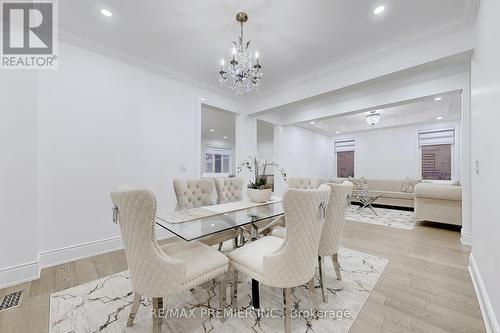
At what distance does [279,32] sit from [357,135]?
6354 mm

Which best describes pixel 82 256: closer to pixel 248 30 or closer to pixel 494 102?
pixel 248 30

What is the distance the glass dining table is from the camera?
59.7 inches

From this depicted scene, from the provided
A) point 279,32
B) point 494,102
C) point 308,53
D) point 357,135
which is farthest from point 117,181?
point 357,135

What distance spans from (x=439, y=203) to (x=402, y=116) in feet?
11.7

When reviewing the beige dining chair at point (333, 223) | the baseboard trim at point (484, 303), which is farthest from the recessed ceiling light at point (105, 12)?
the baseboard trim at point (484, 303)

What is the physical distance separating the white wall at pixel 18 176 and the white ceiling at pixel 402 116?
5112 mm

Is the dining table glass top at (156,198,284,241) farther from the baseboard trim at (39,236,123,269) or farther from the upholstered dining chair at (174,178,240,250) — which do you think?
the baseboard trim at (39,236,123,269)

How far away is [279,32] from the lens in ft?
7.59

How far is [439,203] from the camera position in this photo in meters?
3.76

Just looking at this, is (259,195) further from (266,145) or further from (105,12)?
(266,145)

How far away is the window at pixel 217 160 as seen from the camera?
410 inches

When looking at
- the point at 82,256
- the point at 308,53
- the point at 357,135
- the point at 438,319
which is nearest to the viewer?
the point at 438,319

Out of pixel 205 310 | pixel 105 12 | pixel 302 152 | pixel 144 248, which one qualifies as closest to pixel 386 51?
pixel 105 12

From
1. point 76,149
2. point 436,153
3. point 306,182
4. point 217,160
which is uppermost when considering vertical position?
point 436,153
